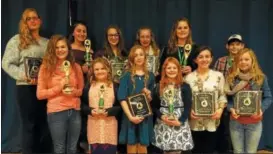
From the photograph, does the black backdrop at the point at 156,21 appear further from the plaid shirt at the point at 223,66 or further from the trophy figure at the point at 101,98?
the trophy figure at the point at 101,98

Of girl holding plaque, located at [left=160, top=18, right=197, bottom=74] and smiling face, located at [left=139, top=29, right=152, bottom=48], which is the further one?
smiling face, located at [left=139, top=29, right=152, bottom=48]

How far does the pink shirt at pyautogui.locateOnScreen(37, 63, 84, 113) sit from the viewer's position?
328cm

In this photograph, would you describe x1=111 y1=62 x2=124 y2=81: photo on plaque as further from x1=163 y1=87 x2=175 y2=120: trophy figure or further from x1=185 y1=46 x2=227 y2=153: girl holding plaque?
x1=185 y1=46 x2=227 y2=153: girl holding plaque

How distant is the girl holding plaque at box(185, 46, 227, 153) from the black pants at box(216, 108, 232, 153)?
473mm

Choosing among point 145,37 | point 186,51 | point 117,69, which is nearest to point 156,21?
point 145,37

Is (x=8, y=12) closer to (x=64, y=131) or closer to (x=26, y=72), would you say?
(x=26, y=72)

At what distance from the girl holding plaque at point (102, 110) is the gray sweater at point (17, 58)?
598 mm

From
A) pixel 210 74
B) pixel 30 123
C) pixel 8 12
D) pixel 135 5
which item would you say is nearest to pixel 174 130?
pixel 210 74

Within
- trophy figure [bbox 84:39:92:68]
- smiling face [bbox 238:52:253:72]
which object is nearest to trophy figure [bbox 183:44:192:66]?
smiling face [bbox 238:52:253:72]

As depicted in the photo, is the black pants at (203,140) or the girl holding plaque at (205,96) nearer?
the girl holding plaque at (205,96)

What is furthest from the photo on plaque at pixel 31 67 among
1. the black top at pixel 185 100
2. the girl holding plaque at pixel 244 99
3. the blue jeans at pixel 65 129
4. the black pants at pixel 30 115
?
the girl holding plaque at pixel 244 99

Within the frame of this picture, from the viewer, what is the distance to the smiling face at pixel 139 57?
11.0 feet

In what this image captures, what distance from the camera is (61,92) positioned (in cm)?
331

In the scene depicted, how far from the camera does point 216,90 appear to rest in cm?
339
